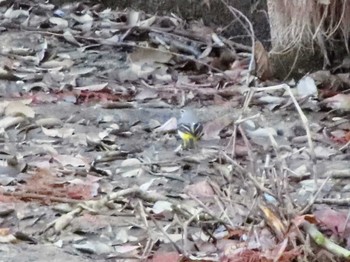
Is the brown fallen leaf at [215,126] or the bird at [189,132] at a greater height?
the bird at [189,132]

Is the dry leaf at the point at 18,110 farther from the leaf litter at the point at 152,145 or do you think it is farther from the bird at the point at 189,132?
the bird at the point at 189,132

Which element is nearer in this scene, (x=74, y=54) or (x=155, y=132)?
(x=155, y=132)

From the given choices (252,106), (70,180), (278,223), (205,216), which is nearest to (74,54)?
(252,106)

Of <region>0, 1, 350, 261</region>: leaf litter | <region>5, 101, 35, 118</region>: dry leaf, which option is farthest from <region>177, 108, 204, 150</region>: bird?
<region>5, 101, 35, 118</region>: dry leaf

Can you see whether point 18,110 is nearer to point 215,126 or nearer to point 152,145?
point 152,145

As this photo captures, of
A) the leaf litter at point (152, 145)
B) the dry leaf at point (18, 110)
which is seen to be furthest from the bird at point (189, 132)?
the dry leaf at point (18, 110)

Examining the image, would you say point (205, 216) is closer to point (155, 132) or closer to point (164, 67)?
point (155, 132)

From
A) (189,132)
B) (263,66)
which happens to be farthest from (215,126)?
(263,66)

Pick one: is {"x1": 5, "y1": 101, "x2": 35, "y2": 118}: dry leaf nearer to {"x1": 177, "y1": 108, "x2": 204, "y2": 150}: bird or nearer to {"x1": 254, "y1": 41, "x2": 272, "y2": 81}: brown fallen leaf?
{"x1": 177, "y1": 108, "x2": 204, "y2": 150}: bird
